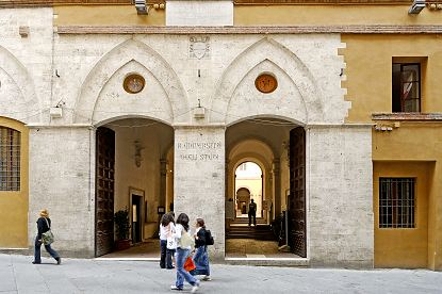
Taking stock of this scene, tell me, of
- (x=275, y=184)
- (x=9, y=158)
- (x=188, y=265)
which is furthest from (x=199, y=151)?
(x=275, y=184)

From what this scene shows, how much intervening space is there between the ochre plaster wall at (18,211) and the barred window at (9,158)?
257mm

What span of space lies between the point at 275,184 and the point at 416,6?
46.0ft

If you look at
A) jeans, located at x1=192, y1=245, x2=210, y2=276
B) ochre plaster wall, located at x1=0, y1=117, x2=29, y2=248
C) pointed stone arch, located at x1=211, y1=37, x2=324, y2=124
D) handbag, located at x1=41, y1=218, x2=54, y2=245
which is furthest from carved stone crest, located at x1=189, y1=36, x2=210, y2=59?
jeans, located at x1=192, y1=245, x2=210, y2=276

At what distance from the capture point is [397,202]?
19781 millimetres

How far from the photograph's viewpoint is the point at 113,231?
72.7 ft

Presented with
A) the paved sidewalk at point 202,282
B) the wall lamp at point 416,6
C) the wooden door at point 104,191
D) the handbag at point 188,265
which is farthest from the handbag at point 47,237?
the wall lamp at point 416,6

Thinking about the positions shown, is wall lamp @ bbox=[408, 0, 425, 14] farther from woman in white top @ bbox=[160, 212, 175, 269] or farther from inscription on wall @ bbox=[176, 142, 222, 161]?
woman in white top @ bbox=[160, 212, 175, 269]

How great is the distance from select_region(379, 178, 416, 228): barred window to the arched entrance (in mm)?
2302

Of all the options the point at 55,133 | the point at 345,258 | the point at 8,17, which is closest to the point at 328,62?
the point at 345,258

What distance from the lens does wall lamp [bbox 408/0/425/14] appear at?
740 inches

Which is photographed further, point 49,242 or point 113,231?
point 113,231

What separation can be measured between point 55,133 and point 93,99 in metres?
1.46

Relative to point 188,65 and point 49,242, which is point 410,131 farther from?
point 49,242

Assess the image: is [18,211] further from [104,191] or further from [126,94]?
[126,94]
